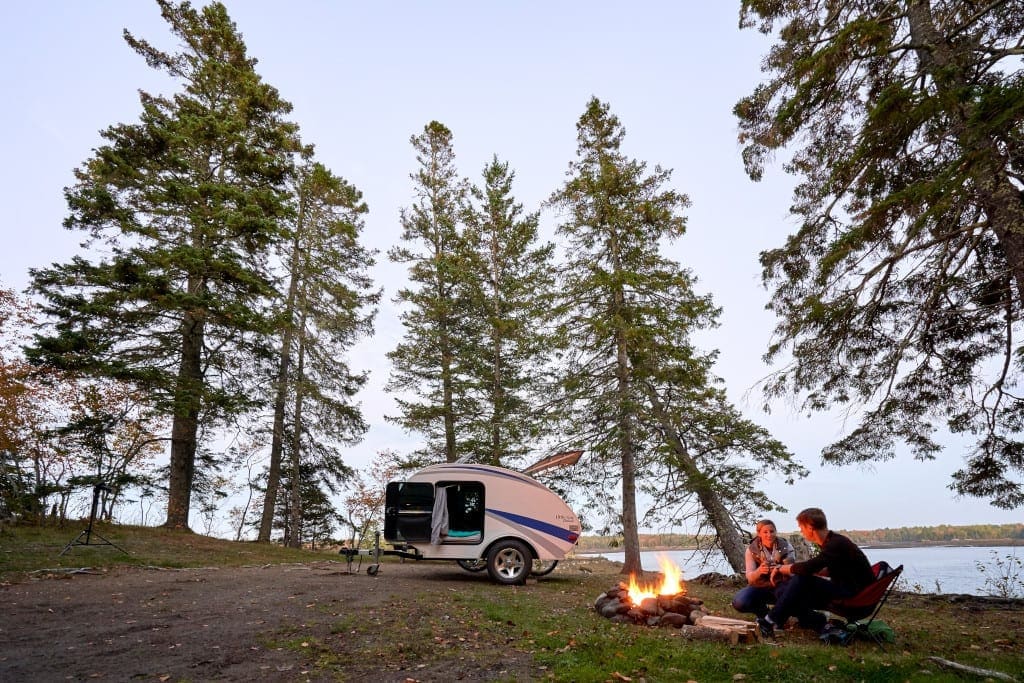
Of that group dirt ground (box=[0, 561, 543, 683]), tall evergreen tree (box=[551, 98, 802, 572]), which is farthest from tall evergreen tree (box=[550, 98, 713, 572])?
dirt ground (box=[0, 561, 543, 683])

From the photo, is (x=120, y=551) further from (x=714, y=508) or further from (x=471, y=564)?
(x=714, y=508)

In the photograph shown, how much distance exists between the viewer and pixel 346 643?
5934 mm

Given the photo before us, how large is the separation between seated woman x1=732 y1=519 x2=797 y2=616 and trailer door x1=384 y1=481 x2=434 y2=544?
6685 millimetres

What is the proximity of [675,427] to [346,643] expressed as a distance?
11.1m

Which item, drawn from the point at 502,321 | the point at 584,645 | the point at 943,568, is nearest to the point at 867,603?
the point at 584,645

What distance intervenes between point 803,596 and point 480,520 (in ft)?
22.0

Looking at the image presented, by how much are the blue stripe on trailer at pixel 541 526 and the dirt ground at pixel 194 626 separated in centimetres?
164

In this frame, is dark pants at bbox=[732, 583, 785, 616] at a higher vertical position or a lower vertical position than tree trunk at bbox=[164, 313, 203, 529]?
lower

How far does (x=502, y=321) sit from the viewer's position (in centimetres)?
1878

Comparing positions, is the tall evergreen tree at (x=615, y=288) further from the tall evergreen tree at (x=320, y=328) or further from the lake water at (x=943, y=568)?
the tall evergreen tree at (x=320, y=328)

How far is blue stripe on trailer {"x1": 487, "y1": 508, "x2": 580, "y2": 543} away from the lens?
11227 millimetres

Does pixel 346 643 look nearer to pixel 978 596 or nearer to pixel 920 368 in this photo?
pixel 920 368

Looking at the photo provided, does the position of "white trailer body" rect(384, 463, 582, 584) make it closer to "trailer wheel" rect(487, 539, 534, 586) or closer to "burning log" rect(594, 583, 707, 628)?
"trailer wheel" rect(487, 539, 534, 586)

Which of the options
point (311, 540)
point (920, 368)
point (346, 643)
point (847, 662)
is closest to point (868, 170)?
point (920, 368)
